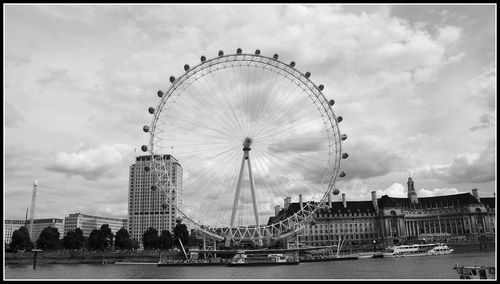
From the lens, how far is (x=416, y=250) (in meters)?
99.4

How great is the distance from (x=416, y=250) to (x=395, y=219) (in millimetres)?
49142

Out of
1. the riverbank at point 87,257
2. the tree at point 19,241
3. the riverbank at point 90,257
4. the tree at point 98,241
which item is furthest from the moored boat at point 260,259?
the tree at point 19,241

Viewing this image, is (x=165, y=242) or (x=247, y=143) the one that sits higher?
(x=247, y=143)

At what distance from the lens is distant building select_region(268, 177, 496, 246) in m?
143

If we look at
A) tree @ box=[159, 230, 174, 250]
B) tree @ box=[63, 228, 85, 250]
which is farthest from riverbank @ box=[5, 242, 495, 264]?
tree @ box=[159, 230, 174, 250]

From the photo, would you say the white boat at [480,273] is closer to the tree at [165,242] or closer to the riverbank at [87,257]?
the riverbank at [87,257]

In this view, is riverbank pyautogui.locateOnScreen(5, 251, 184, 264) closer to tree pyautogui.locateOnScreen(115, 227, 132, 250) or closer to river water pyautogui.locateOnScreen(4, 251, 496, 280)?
tree pyautogui.locateOnScreen(115, 227, 132, 250)

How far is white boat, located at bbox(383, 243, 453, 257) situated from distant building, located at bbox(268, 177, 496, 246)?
37.8m

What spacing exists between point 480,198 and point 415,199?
20788 millimetres

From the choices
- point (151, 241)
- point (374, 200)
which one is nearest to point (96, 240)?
point (151, 241)

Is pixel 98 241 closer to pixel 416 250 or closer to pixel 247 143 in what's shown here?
pixel 247 143

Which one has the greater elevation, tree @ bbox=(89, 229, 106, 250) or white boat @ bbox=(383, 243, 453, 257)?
tree @ bbox=(89, 229, 106, 250)

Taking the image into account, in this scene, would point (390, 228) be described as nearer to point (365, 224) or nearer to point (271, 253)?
point (365, 224)

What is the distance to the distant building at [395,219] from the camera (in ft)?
470
